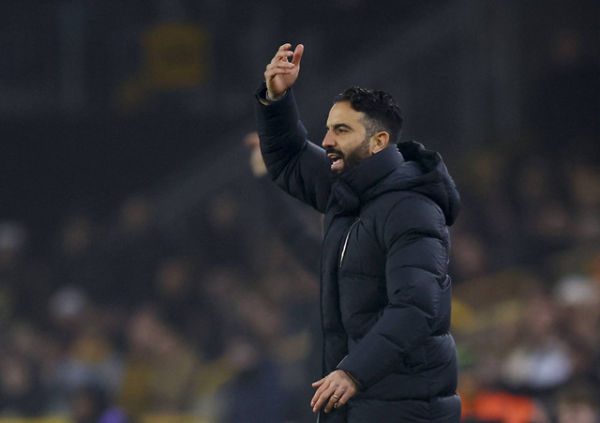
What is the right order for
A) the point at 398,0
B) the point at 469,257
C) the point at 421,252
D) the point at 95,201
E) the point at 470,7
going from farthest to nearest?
the point at 95,201 < the point at 398,0 < the point at 470,7 < the point at 469,257 < the point at 421,252

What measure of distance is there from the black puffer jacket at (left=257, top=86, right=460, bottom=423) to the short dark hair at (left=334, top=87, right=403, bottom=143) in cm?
9

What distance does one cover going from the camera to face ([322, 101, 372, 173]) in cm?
412

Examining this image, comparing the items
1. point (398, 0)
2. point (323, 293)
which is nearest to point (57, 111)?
point (398, 0)

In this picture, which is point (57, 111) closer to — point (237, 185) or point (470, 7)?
point (237, 185)

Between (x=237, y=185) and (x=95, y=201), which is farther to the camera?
(x=95, y=201)

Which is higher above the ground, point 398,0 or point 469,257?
point 398,0

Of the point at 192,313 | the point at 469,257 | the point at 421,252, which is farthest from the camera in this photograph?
the point at 192,313

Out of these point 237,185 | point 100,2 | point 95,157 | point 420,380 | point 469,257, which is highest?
point 100,2

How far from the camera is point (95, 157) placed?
14820 mm

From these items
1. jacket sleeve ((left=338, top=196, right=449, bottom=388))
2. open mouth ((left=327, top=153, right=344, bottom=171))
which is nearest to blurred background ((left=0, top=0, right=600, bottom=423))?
open mouth ((left=327, top=153, right=344, bottom=171))

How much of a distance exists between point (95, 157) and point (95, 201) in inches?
19.9

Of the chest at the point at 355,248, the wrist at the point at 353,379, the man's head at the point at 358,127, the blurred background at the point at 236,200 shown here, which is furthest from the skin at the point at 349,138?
the blurred background at the point at 236,200

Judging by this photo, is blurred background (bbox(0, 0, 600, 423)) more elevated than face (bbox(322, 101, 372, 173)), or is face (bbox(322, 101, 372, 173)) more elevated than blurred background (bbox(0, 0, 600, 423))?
blurred background (bbox(0, 0, 600, 423))

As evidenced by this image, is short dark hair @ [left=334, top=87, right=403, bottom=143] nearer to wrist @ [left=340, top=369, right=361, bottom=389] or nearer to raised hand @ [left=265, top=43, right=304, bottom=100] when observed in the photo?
raised hand @ [left=265, top=43, right=304, bottom=100]
